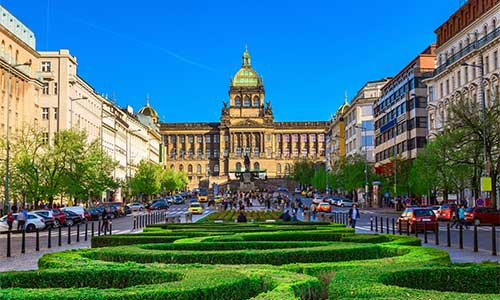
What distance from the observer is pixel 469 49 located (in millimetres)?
71812

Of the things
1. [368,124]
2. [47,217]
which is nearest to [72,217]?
[47,217]

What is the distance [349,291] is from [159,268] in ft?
14.2

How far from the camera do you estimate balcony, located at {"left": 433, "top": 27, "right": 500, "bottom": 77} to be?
64812 mm

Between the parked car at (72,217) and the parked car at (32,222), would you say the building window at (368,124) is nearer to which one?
the parked car at (72,217)

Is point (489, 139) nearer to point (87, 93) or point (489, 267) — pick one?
point (489, 267)

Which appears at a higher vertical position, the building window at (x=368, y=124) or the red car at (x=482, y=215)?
the building window at (x=368, y=124)

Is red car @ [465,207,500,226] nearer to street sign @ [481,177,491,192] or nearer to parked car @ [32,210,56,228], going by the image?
street sign @ [481,177,491,192]

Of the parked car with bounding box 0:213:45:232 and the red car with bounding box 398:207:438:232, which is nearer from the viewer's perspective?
the red car with bounding box 398:207:438:232

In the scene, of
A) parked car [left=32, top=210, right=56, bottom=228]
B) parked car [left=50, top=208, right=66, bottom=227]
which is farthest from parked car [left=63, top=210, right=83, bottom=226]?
parked car [left=32, top=210, right=56, bottom=228]

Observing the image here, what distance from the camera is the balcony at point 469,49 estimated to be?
64.8m

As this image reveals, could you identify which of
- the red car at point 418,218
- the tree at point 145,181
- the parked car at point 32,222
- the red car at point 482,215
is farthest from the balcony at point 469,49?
the tree at point 145,181

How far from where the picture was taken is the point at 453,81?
3046 inches

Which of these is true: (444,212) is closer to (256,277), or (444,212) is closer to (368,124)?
(256,277)

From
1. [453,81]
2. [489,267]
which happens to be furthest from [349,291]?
[453,81]
